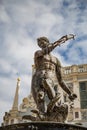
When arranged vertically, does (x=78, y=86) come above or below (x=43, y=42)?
above

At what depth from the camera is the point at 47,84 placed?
7.90m

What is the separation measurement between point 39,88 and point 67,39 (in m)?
1.63

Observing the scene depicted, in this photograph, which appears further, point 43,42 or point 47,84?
point 43,42

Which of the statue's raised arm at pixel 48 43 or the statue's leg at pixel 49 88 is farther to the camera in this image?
A: the statue's raised arm at pixel 48 43

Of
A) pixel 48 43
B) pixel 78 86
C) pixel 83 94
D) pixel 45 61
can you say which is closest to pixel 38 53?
pixel 45 61

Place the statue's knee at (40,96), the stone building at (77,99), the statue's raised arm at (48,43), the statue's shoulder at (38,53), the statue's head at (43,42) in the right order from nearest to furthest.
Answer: the statue's knee at (40,96)
the statue's raised arm at (48,43)
the statue's shoulder at (38,53)
the statue's head at (43,42)
the stone building at (77,99)

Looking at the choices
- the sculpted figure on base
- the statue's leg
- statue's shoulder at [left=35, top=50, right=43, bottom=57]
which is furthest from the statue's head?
the statue's leg

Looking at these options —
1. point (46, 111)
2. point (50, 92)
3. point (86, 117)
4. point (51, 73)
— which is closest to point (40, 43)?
point (51, 73)

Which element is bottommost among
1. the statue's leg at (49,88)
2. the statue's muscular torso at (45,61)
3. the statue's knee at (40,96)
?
the statue's knee at (40,96)

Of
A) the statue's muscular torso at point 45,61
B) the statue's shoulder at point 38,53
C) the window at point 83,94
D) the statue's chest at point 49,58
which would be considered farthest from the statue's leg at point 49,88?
the window at point 83,94

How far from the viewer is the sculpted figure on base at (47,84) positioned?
757 centimetres

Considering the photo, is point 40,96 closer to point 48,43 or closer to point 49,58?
point 49,58

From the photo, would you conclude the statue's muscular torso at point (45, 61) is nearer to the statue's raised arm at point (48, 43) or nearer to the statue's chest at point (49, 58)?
the statue's chest at point (49, 58)

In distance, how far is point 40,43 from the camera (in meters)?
8.62
